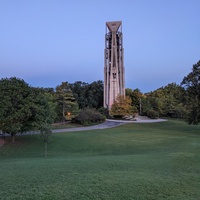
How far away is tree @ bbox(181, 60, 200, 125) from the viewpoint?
86.3 ft

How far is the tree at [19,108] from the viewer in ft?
60.7

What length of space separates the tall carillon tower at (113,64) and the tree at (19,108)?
3873cm

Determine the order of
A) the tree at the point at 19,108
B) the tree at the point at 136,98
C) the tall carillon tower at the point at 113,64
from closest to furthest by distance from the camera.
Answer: the tree at the point at 19,108 → the tall carillon tower at the point at 113,64 → the tree at the point at 136,98

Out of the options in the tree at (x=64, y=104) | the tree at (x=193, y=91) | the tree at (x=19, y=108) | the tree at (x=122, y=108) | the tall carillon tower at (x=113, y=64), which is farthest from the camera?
the tall carillon tower at (x=113, y=64)

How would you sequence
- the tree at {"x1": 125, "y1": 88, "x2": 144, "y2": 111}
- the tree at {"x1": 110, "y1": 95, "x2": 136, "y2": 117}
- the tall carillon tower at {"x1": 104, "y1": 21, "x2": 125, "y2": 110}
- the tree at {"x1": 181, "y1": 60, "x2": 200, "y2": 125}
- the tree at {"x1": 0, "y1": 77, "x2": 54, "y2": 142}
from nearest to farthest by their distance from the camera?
1. the tree at {"x1": 0, "y1": 77, "x2": 54, "y2": 142}
2. the tree at {"x1": 181, "y1": 60, "x2": 200, "y2": 125}
3. the tree at {"x1": 110, "y1": 95, "x2": 136, "y2": 117}
4. the tall carillon tower at {"x1": 104, "y1": 21, "x2": 125, "y2": 110}
5. the tree at {"x1": 125, "y1": 88, "x2": 144, "y2": 111}

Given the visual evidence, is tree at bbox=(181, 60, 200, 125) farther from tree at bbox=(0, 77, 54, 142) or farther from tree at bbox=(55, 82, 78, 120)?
tree at bbox=(55, 82, 78, 120)

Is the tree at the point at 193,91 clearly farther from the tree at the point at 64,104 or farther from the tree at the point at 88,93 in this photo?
the tree at the point at 88,93

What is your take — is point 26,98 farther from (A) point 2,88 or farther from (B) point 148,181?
(B) point 148,181

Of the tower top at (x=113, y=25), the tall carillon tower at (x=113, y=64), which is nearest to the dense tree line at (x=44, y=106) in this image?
the tall carillon tower at (x=113, y=64)

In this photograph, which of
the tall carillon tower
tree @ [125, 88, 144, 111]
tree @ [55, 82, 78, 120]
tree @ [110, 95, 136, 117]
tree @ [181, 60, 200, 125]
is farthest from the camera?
tree @ [125, 88, 144, 111]

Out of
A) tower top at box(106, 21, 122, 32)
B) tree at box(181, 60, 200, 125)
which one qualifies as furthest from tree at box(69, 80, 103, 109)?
tree at box(181, 60, 200, 125)

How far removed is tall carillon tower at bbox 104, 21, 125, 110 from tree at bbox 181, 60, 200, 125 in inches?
1262

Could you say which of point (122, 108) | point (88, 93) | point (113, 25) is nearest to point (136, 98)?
point (88, 93)

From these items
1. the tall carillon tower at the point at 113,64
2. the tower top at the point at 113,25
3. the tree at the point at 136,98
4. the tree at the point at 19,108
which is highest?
the tower top at the point at 113,25
